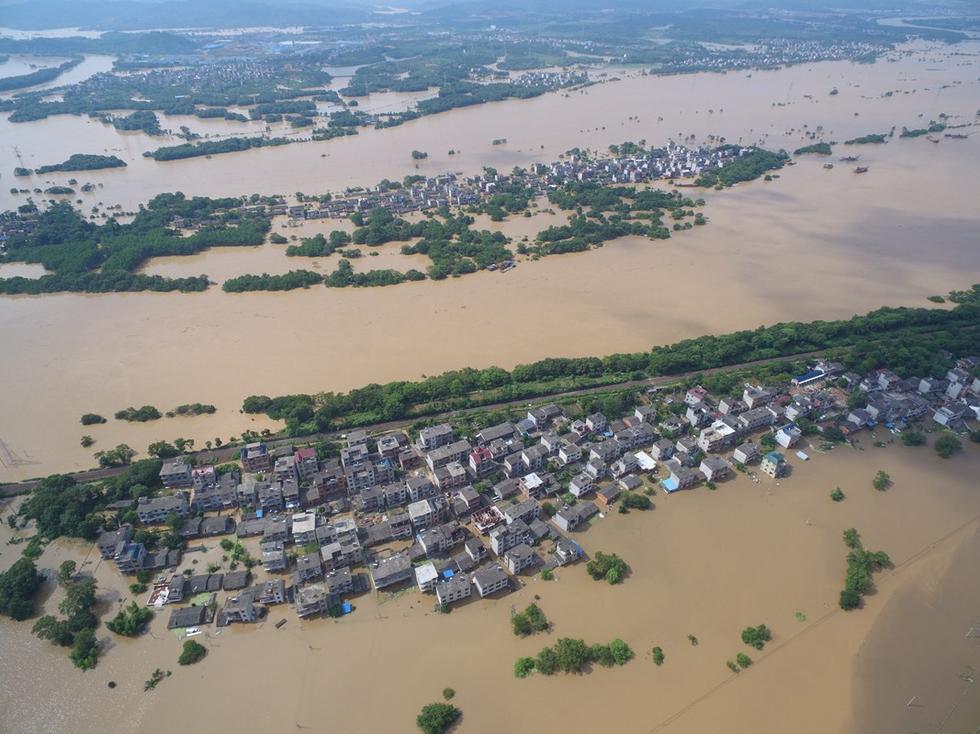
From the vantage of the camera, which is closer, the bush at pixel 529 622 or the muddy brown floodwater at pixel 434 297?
the bush at pixel 529 622

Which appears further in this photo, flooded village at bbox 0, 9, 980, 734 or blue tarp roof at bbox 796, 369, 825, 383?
blue tarp roof at bbox 796, 369, 825, 383

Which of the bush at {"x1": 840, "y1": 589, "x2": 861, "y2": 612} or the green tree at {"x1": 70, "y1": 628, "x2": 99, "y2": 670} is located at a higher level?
the green tree at {"x1": 70, "y1": 628, "x2": 99, "y2": 670}

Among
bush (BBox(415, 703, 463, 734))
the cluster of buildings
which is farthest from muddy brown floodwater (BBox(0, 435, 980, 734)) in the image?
the cluster of buildings

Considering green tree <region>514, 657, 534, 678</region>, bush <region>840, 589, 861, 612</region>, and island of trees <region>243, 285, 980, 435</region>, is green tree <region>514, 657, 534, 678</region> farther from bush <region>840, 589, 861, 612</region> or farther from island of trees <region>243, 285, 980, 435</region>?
island of trees <region>243, 285, 980, 435</region>

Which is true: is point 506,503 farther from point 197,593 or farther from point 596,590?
point 197,593

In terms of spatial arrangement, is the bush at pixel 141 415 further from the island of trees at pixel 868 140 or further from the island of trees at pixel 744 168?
the island of trees at pixel 868 140

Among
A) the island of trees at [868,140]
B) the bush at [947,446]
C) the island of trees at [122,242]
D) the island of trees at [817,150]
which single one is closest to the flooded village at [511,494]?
the bush at [947,446]
